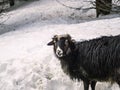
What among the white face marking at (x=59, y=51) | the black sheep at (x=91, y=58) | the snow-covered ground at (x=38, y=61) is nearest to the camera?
the black sheep at (x=91, y=58)

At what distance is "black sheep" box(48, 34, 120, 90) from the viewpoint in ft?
22.1

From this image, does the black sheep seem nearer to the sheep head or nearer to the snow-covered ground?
the sheep head

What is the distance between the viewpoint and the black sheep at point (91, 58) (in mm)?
6738

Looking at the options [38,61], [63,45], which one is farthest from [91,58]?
[38,61]

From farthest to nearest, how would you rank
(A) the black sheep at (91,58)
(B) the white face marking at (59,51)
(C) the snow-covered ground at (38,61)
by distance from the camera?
→ 1. (C) the snow-covered ground at (38,61)
2. (B) the white face marking at (59,51)
3. (A) the black sheep at (91,58)

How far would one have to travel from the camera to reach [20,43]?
1098 cm

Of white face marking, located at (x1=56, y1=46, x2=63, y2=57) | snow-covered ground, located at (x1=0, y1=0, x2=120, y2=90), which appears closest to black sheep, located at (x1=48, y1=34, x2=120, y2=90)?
white face marking, located at (x1=56, y1=46, x2=63, y2=57)

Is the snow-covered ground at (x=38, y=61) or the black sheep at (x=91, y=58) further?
the snow-covered ground at (x=38, y=61)

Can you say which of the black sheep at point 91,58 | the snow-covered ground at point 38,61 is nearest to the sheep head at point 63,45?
the black sheep at point 91,58

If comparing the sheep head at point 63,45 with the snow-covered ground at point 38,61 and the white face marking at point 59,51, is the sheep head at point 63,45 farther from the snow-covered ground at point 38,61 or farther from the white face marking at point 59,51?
the snow-covered ground at point 38,61

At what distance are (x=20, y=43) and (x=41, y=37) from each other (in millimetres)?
750

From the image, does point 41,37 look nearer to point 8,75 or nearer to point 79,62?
point 8,75

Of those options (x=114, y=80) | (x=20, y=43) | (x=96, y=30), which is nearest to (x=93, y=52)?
(x=114, y=80)

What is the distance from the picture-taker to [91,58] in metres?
7.02
